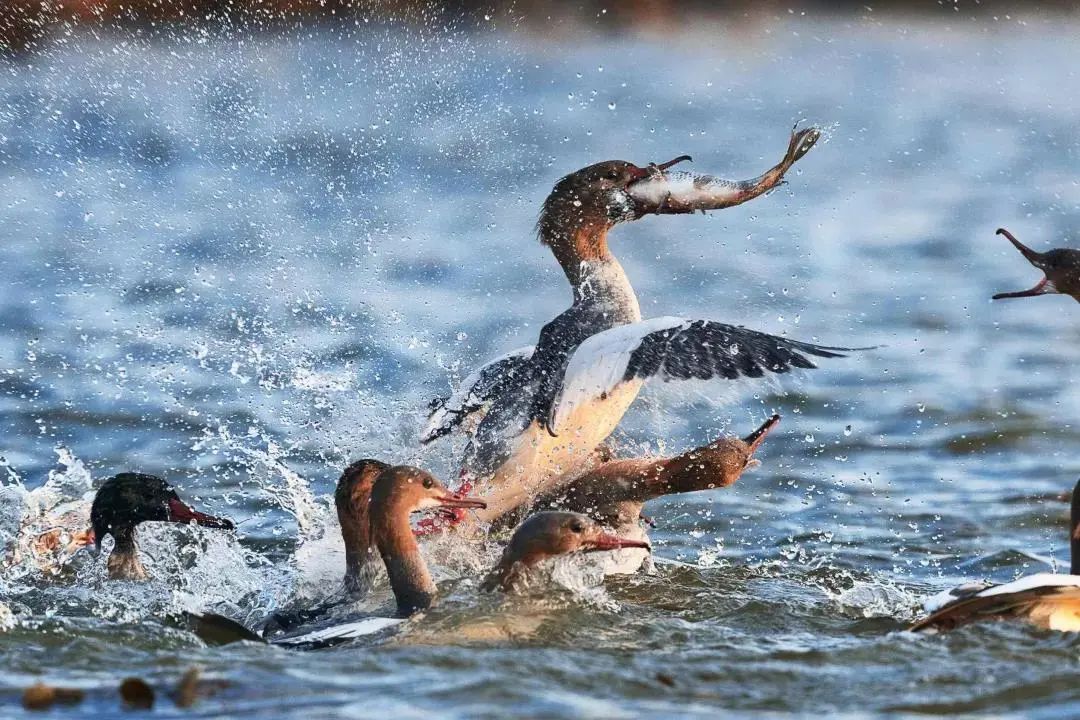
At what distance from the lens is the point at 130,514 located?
8555mm

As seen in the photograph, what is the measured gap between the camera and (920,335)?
1280 centimetres

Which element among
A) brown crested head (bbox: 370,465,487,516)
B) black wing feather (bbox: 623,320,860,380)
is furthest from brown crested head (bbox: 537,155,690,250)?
brown crested head (bbox: 370,465,487,516)

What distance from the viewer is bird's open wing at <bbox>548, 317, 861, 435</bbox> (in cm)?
799

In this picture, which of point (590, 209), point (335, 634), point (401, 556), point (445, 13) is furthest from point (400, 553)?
point (445, 13)

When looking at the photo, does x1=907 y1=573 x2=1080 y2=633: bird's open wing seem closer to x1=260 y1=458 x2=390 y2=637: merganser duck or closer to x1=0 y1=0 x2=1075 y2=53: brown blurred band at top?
x1=260 y1=458 x2=390 y2=637: merganser duck

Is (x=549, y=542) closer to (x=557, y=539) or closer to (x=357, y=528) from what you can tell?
(x=557, y=539)

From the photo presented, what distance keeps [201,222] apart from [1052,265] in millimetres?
8546

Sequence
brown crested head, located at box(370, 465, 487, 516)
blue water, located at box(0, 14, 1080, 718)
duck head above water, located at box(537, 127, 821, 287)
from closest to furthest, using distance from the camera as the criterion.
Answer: blue water, located at box(0, 14, 1080, 718) → brown crested head, located at box(370, 465, 487, 516) → duck head above water, located at box(537, 127, 821, 287)

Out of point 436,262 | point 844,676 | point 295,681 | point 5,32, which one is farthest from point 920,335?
point 5,32

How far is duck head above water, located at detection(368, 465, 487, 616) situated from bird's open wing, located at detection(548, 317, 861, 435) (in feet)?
2.58

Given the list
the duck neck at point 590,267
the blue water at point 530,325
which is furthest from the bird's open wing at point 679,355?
the duck neck at point 590,267

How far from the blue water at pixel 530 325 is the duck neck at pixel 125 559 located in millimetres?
145

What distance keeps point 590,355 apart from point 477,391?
105 cm

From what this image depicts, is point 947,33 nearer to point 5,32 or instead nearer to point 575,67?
point 575,67
